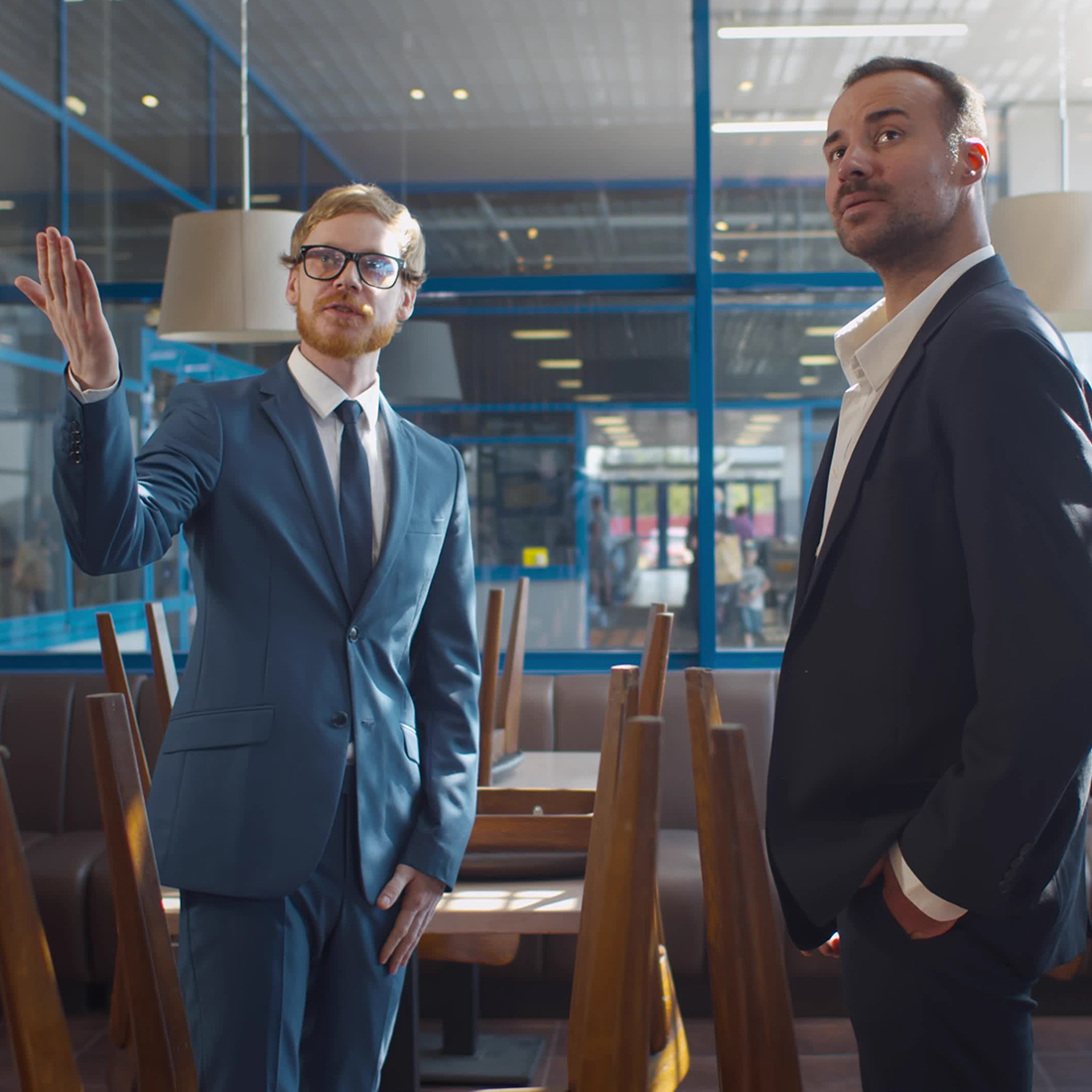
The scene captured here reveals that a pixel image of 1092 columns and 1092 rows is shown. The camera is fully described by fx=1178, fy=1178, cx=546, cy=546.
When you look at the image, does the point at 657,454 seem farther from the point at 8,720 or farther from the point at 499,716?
the point at 8,720

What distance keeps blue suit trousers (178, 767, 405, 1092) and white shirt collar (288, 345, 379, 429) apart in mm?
515

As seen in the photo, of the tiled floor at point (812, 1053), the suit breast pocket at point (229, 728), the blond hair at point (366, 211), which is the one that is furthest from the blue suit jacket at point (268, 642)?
the tiled floor at point (812, 1053)

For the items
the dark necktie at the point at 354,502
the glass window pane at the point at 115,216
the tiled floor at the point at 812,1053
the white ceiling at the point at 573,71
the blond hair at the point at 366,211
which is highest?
the white ceiling at the point at 573,71

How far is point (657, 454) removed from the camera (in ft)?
14.8

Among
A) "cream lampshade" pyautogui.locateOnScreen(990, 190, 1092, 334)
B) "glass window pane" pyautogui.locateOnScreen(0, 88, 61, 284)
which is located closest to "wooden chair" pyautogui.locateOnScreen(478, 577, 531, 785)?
"cream lampshade" pyautogui.locateOnScreen(990, 190, 1092, 334)

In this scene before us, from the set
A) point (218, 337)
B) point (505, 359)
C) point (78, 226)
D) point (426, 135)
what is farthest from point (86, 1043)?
point (426, 135)

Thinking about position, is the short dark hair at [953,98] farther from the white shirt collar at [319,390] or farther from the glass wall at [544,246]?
the glass wall at [544,246]

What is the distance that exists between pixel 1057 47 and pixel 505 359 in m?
2.46

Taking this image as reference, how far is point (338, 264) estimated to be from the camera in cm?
168

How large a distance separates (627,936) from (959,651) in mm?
501

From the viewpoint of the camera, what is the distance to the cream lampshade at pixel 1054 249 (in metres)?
3.40

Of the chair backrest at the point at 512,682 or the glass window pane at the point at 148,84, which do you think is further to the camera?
the glass window pane at the point at 148,84

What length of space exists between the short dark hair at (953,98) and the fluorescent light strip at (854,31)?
11.4 feet

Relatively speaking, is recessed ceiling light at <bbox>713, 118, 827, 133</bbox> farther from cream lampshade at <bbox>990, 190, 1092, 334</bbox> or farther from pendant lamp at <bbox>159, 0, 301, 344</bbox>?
pendant lamp at <bbox>159, 0, 301, 344</bbox>
